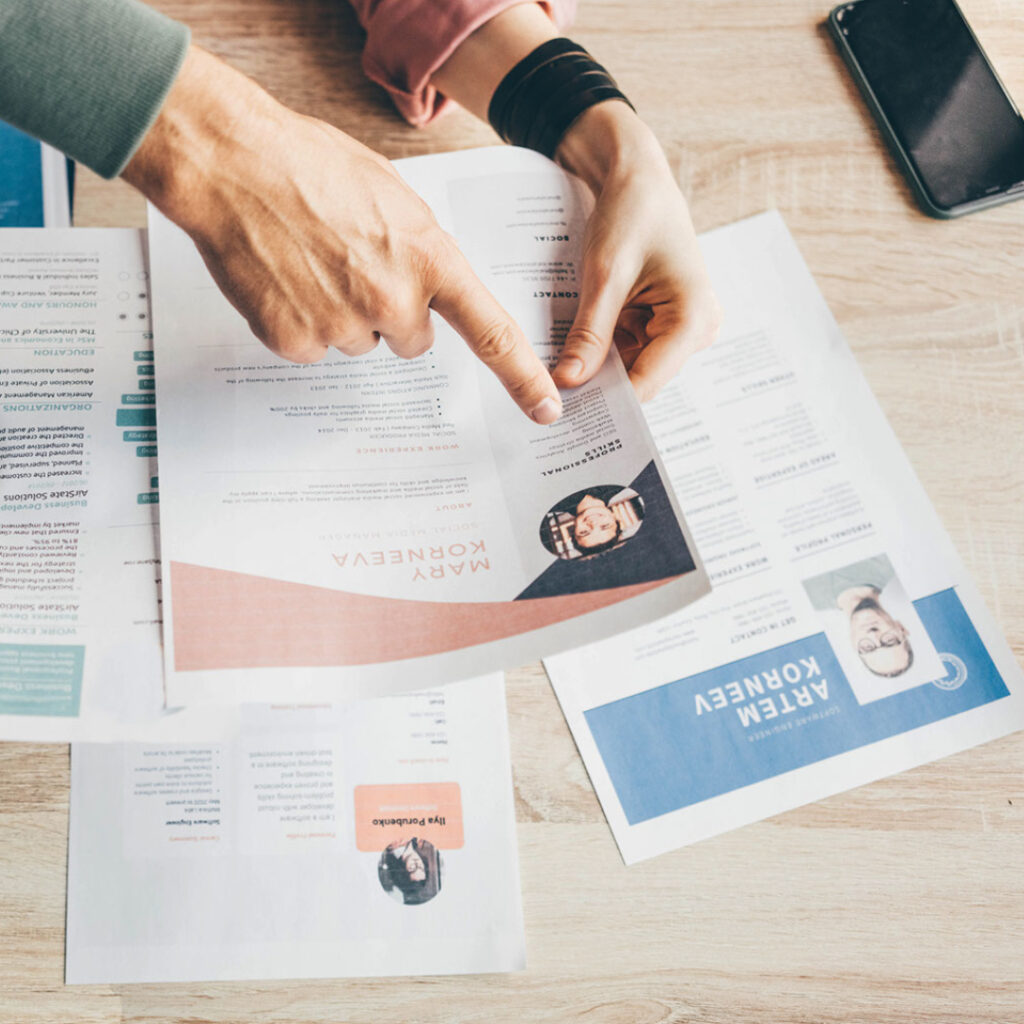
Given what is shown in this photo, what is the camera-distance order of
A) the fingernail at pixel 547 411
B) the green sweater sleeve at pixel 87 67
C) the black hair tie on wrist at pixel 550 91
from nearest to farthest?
the green sweater sleeve at pixel 87 67
the fingernail at pixel 547 411
the black hair tie on wrist at pixel 550 91

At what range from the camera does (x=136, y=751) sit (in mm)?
495

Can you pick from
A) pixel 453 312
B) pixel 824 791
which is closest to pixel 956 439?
pixel 824 791

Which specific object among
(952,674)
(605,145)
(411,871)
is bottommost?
(411,871)

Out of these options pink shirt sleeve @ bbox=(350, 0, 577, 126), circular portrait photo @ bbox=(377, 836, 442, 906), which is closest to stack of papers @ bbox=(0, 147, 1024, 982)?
circular portrait photo @ bbox=(377, 836, 442, 906)

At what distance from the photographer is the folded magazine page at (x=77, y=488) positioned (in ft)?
1.43

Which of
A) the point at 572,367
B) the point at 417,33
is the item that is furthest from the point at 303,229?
the point at 417,33

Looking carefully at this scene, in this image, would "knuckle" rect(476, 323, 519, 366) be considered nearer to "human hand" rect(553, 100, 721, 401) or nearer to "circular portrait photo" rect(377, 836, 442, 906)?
"human hand" rect(553, 100, 721, 401)

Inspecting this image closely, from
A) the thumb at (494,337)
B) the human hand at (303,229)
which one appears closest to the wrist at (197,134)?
the human hand at (303,229)

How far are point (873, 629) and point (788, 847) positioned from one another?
0.50 ft

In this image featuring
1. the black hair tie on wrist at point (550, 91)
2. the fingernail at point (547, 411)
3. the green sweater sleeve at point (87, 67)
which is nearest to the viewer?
the green sweater sleeve at point (87, 67)

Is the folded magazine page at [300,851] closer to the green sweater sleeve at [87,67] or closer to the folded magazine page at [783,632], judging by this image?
the folded magazine page at [783,632]

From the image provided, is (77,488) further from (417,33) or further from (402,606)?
(417,33)

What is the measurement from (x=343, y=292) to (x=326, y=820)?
0.31 metres

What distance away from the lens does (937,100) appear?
629mm
